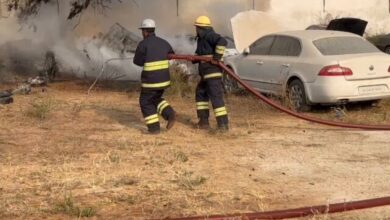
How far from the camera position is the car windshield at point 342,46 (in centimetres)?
1080

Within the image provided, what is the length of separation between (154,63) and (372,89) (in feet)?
12.2

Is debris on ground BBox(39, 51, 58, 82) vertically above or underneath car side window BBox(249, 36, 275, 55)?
underneath

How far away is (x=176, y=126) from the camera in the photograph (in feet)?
31.6

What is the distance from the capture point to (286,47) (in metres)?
11.6

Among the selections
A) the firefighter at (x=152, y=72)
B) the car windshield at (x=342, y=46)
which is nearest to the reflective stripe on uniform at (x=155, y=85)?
the firefighter at (x=152, y=72)

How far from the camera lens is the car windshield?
1080cm

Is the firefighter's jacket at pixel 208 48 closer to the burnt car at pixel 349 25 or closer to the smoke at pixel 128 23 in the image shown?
the smoke at pixel 128 23

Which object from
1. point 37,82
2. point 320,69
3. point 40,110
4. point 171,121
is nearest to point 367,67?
point 320,69

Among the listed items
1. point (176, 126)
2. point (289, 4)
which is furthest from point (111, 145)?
point (289, 4)

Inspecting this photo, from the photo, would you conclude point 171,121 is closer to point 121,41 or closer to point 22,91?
point 22,91

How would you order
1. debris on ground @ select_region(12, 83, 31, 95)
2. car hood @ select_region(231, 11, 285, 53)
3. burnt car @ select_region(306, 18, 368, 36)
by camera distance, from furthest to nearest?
burnt car @ select_region(306, 18, 368, 36) < car hood @ select_region(231, 11, 285, 53) < debris on ground @ select_region(12, 83, 31, 95)

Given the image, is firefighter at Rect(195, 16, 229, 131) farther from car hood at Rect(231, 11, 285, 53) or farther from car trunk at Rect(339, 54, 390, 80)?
car hood at Rect(231, 11, 285, 53)

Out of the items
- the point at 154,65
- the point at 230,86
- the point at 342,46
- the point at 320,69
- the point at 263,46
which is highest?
the point at 154,65

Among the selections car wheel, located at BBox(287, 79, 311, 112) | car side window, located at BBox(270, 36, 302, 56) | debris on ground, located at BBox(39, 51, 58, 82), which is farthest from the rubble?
car wheel, located at BBox(287, 79, 311, 112)
